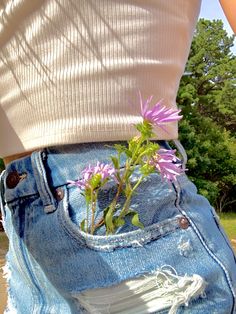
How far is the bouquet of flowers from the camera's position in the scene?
2.90 feet

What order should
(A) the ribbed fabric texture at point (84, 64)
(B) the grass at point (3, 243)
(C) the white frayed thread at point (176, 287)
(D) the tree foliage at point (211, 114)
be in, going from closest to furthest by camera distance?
1. (C) the white frayed thread at point (176, 287)
2. (A) the ribbed fabric texture at point (84, 64)
3. (B) the grass at point (3, 243)
4. (D) the tree foliage at point (211, 114)

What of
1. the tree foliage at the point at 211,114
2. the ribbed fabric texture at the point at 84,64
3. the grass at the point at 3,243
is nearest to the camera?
the ribbed fabric texture at the point at 84,64

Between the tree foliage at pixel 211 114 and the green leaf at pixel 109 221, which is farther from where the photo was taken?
the tree foliage at pixel 211 114

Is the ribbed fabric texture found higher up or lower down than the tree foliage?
higher up

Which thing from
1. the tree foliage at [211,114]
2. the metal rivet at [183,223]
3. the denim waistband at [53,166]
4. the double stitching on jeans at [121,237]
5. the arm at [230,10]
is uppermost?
the arm at [230,10]

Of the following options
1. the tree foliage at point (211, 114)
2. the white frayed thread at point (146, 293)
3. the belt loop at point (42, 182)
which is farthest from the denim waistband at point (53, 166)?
the tree foliage at point (211, 114)

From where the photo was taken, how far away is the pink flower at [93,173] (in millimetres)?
889

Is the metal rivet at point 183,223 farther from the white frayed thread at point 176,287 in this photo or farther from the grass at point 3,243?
the grass at point 3,243

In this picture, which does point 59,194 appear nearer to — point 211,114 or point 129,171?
point 129,171

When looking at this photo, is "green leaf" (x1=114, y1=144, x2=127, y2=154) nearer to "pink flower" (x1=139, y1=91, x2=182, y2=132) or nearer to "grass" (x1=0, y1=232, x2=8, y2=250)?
"pink flower" (x1=139, y1=91, x2=182, y2=132)

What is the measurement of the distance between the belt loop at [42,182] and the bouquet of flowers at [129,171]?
4cm

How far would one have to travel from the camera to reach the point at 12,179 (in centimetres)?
99

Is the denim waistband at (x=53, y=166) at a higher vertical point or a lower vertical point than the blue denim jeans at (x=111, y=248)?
higher

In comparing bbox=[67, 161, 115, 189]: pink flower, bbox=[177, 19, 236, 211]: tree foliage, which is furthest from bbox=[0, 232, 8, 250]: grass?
bbox=[177, 19, 236, 211]: tree foliage
